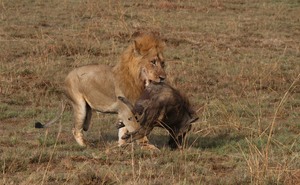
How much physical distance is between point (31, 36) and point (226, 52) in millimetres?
4303

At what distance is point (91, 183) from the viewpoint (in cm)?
585

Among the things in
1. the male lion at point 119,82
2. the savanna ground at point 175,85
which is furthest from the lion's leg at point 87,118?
the savanna ground at point 175,85

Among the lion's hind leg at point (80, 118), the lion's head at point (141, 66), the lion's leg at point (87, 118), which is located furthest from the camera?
the lion's leg at point (87, 118)

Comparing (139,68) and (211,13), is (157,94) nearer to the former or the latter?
(139,68)

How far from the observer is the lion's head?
748 cm

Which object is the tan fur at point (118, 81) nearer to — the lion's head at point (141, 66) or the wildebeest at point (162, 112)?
the lion's head at point (141, 66)

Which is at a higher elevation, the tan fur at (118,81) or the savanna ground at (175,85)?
the tan fur at (118,81)

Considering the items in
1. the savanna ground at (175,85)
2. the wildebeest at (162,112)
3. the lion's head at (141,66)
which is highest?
the lion's head at (141,66)

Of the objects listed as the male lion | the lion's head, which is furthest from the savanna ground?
the lion's head

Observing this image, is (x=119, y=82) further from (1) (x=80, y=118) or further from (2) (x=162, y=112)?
(1) (x=80, y=118)

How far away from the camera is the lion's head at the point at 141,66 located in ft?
24.5

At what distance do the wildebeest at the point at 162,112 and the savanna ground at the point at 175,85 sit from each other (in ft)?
0.75

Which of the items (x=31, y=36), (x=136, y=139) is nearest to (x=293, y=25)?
(x=31, y=36)

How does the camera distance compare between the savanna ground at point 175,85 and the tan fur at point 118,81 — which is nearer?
the savanna ground at point 175,85
